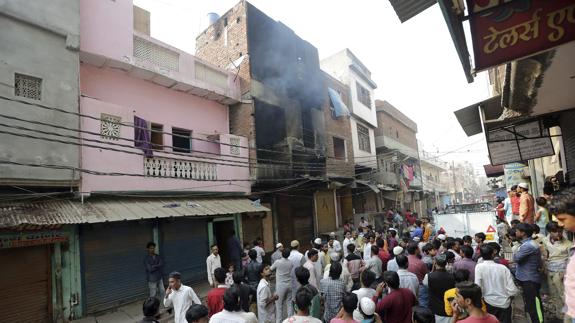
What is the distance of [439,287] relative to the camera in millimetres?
4715

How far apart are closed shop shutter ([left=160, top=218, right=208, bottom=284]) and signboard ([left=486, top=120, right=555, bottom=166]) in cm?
950

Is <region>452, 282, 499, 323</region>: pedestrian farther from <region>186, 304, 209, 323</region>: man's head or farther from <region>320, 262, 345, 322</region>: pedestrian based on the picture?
<region>186, 304, 209, 323</region>: man's head

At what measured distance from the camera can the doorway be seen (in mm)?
13445

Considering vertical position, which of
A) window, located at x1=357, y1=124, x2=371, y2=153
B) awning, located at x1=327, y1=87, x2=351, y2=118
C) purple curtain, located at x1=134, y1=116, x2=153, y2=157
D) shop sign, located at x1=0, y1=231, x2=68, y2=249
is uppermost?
awning, located at x1=327, y1=87, x2=351, y2=118

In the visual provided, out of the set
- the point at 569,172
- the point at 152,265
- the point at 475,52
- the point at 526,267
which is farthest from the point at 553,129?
the point at 152,265

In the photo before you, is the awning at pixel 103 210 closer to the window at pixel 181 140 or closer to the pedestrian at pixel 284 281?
the window at pixel 181 140

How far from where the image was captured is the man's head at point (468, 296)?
9.87 feet

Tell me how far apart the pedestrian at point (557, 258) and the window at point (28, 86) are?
430 inches

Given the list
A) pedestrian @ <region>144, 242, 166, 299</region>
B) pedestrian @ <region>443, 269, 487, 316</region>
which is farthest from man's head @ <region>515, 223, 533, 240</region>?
pedestrian @ <region>144, 242, 166, 299</region>

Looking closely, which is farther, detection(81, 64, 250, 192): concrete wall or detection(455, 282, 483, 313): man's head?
detection(81, 64, 250, 192): concrete wall

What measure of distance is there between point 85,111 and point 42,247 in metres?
3.52

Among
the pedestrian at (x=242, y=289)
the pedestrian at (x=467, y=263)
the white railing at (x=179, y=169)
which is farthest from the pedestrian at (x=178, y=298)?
the white railing at (x=179, y=169)

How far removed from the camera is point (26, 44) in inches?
316

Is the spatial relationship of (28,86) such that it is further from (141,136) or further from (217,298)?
(217,298)
